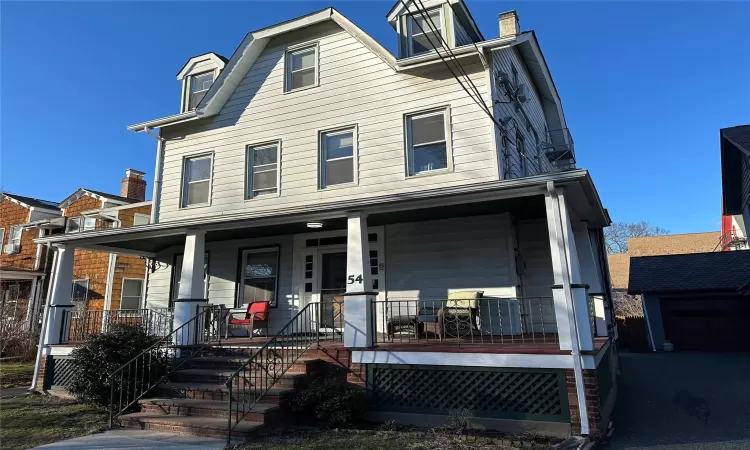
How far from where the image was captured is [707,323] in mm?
16688

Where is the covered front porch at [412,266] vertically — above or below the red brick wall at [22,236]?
below

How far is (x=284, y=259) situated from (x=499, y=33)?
8411mm

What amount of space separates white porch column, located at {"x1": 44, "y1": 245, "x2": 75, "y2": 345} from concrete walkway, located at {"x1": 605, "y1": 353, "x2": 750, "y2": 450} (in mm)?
10475

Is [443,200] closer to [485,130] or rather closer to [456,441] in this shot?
[485,130]

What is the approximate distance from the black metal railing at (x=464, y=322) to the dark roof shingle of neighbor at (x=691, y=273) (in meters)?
10.8

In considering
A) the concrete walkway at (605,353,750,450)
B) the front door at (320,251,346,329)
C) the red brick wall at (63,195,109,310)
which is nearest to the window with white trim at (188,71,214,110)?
the front door at (320,251,346,329)

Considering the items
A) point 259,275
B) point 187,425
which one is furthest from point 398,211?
point 259,275

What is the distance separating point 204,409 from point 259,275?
4.73 metres

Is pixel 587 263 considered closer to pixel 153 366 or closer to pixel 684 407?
pixel 684 407

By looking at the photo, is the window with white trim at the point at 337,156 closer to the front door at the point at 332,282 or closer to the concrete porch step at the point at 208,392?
the front door at the point at 332,282

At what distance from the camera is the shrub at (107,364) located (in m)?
7.40

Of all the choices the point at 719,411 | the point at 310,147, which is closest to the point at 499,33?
the point at 310,147

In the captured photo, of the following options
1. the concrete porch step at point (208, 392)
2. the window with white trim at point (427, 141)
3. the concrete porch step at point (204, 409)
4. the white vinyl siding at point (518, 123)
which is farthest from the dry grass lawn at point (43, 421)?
the white vinyl siding at point (518, 123)

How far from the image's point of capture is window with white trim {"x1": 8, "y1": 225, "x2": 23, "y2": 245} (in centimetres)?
2413
